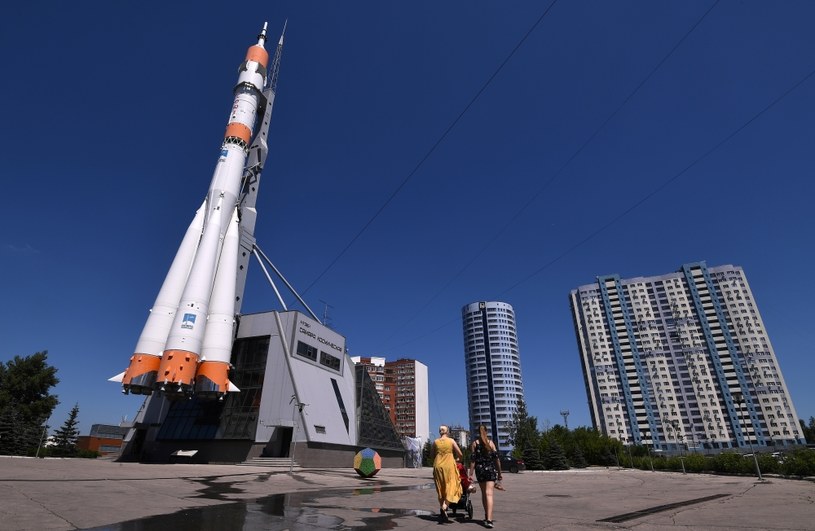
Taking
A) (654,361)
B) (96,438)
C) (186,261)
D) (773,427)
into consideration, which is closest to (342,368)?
(186,261)

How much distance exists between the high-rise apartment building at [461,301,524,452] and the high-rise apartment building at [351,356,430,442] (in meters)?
32.2

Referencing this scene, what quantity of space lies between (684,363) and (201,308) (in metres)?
116

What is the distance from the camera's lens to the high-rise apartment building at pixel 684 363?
91062mm

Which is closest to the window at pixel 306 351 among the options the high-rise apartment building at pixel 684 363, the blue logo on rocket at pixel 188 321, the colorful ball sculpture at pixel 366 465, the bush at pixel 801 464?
the blue logo on rocket at pixel 188 321

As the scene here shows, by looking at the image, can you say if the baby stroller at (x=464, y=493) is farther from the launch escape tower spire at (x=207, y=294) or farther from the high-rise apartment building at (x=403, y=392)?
the high-rise apartment building at (x=403, y=392)

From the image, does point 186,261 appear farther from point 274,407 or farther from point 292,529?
point 292,529

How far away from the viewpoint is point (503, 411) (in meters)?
138

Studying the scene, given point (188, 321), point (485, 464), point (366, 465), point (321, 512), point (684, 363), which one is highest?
point (684, 363)

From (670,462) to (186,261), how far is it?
1946 inches

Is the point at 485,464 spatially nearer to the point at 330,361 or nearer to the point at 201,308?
the point at 201,308

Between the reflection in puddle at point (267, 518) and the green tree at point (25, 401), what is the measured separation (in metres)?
48.5

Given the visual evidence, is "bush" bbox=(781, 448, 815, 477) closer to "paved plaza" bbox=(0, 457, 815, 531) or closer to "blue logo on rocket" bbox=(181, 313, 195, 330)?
"paved plaza" bbox=(0, 457, 815, 531)

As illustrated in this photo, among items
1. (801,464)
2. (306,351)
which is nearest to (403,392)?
(306,351)

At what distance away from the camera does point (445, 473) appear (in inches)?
288
